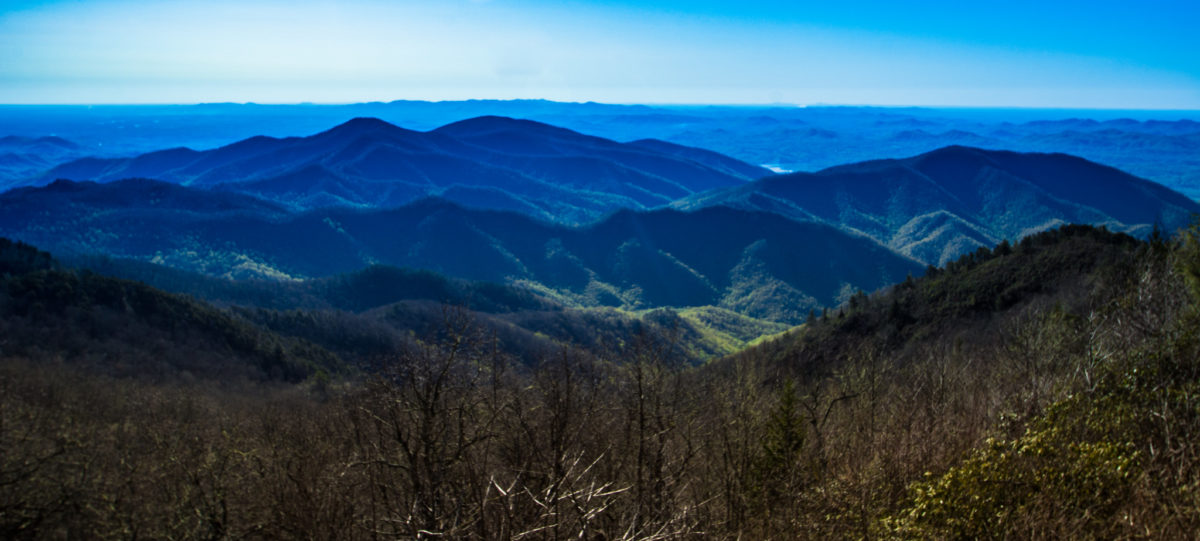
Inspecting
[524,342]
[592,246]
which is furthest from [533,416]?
[592,246]

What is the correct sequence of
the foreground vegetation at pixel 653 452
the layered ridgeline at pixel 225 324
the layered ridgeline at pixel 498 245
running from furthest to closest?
the layered ridgeline at pixel 498 245 < the layered ridgeline at pixel 225 324 < the foreground vegetation at pixel 653 452

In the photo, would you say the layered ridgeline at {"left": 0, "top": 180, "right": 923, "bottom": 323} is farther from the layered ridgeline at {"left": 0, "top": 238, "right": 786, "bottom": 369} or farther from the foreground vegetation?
the foreground vegetation

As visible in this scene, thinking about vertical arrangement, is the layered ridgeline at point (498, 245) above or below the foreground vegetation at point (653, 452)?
below

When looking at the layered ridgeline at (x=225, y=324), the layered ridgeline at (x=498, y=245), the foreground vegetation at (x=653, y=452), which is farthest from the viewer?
the layered ridgeline at (x=498, y=245)

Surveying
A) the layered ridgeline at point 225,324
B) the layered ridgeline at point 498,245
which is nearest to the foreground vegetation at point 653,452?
the layered ridgeline at point 225,324

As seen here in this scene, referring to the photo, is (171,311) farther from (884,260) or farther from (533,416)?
(884,260)

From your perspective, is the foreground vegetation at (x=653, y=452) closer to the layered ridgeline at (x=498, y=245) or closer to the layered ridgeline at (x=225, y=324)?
the layered ridgeline at (x=225, y=324)

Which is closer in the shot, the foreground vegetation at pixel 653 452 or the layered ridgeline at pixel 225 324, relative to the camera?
the foreground vegetation at pixel 653 452
